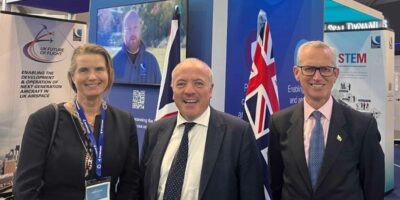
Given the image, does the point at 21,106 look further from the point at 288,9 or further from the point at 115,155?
the point at 288,9

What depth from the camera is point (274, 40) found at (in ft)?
10.1

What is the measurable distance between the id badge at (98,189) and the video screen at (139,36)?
120 cm

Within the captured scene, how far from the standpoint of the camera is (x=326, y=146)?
5.64 ft

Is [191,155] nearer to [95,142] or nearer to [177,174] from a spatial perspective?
[177,174]

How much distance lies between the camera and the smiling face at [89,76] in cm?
176

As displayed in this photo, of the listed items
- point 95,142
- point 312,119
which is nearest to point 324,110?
Result: point 312,119

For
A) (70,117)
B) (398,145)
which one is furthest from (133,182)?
(398,145)

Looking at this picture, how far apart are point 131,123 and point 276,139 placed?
674 mm

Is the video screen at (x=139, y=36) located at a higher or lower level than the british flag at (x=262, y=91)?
higher

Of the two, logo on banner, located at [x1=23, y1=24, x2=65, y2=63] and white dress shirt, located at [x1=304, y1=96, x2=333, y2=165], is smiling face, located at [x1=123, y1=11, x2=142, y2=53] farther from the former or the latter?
white dress shirt, located at [x1=304, y1=96, x2=333, y2=165]

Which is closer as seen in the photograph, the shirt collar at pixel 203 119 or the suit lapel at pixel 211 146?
the suit lapel at pixel 211 146

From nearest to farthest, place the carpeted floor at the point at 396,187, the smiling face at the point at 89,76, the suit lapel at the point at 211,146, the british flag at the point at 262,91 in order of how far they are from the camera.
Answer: the suit lapel at the point at 211,146 < the smiling face at the point at 89,76 < the british flag at the point at 262,91 < the carpeted floor at the point at 396,187

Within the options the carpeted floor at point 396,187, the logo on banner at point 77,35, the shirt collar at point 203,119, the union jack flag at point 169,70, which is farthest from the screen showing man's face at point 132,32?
the carpeted floor at point 396,187

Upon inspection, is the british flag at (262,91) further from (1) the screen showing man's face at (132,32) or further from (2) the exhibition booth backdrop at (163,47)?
(1) the screen showing man's face at (132,32)
